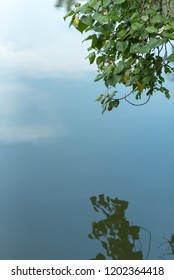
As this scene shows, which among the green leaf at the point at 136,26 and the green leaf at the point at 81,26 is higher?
the green leaf at the point at 81,26

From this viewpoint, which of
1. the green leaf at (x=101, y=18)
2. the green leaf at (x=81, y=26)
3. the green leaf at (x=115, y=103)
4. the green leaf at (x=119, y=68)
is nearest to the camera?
the green leaf at (x=101, y=18)

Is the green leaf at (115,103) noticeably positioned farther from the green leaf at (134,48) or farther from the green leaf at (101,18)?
the green leaf at (101,18)

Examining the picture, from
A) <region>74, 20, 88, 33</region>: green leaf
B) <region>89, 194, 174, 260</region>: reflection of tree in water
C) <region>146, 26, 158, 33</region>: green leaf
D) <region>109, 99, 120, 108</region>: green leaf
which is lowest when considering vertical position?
<region>89, 194, 174, 260</region>: reflection of tree in water

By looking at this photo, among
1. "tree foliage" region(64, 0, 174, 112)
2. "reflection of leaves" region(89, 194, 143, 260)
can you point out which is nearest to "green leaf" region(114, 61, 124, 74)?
"tree foliage" region(64, 0, 174, 112)

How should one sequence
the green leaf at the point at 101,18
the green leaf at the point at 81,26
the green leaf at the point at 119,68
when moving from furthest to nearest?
the green leaf at the point at 119,68 → the green leaf at the point at 81,26 → the green leaf at the point at 101,18

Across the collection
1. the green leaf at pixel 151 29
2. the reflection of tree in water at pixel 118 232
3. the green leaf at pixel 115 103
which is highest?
A: the green leaf at pixel 115 103

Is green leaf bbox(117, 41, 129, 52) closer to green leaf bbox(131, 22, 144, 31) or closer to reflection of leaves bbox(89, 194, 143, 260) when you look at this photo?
green leaf bbox(131, 22, 144, 31)

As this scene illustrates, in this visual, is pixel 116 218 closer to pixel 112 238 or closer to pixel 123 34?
pixel 112 238

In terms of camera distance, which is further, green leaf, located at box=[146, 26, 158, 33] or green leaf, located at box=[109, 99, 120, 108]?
green leaf, located at box=[109, 99, 120, 108]

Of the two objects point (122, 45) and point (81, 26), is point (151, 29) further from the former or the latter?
point (81, 26)

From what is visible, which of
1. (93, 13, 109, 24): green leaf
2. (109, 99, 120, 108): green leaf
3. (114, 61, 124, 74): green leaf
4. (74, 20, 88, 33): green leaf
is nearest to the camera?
(93, 13, 109, 24): green leaf

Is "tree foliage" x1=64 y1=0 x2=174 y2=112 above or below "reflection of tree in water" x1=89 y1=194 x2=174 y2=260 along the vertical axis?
above

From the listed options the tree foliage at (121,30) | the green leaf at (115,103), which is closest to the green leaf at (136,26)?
the tree foliage at (121,30)

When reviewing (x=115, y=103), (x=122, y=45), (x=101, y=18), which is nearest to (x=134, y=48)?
(x=122, y=45)
